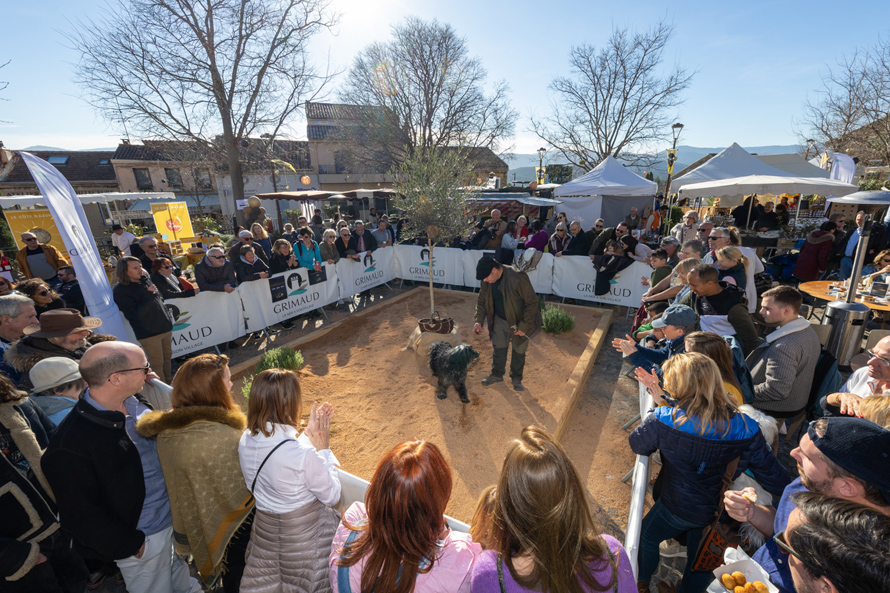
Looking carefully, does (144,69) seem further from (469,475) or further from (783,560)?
(783,560)

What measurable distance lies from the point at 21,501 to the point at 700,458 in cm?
386

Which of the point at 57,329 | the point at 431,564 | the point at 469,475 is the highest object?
the point at 57,329

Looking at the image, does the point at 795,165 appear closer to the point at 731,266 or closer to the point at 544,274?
the point at 544,274

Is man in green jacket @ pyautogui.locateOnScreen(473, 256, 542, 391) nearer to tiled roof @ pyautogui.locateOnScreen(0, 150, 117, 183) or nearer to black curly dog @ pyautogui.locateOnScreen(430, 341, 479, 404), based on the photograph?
black curly dog @ pyautogui.locateOnScreen(430, 341, 479, 404)

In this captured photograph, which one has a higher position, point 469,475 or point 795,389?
point 795,389

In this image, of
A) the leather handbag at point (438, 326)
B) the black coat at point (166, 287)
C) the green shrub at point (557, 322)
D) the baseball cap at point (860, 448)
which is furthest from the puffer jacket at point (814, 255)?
the black coat at point (166, 287)

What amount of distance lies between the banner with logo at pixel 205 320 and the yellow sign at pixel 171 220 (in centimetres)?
1118

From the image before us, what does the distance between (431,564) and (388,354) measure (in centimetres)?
547

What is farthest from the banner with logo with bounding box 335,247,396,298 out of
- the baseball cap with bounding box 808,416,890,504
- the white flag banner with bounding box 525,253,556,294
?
the baseball cap with bounding box 808,416,890,504

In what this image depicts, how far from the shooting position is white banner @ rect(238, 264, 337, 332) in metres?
7.44

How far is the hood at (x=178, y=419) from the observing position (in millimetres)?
2141

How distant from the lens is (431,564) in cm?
141

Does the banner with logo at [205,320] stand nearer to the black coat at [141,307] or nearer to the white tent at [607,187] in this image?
the black coat at [141,307]

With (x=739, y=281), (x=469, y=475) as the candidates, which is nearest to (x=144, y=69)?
(x=469, y=475)
